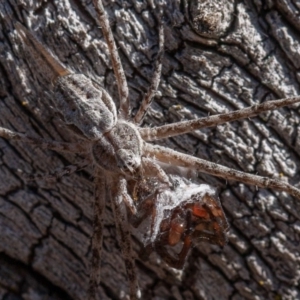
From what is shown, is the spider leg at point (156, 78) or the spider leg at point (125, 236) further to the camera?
the spider leg at point (125, 236)

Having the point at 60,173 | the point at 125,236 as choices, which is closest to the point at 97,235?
the point at 125,236

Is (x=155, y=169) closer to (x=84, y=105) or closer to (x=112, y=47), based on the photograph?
(x=84, y=105)

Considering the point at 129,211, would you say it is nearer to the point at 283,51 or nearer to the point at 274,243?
the point at 274,243

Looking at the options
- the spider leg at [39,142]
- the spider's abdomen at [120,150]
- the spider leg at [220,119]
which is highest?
the spider leg at [220,119]

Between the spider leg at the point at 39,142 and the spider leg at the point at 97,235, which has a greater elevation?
the spider leg at the point at 39,142

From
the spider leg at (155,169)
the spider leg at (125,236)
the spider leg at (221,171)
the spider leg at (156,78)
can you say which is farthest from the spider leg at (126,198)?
the spider leg at (156,78)

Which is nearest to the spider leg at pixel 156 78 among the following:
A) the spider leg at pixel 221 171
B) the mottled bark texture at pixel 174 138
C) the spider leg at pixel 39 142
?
the mottled bark texture at pixel 174 138

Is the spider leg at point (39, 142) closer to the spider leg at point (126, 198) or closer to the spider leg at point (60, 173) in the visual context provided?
the spider leg at point (60, 173)
